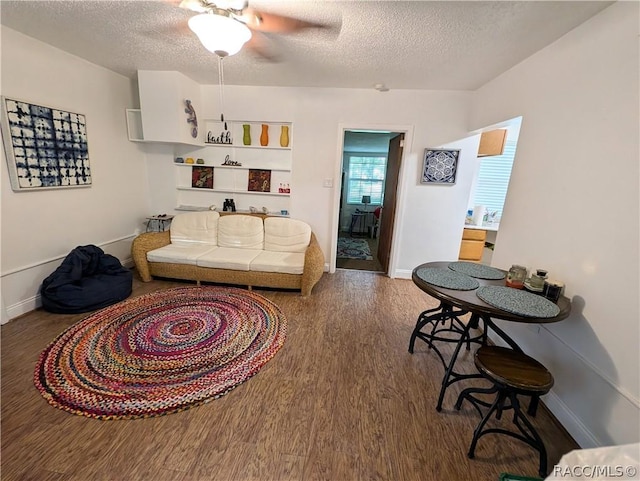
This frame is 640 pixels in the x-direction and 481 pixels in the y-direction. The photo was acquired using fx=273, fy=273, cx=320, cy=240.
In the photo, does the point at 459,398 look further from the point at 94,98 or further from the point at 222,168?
the point at 94,98

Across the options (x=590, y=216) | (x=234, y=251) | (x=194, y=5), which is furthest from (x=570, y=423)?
(x=194, y=5)

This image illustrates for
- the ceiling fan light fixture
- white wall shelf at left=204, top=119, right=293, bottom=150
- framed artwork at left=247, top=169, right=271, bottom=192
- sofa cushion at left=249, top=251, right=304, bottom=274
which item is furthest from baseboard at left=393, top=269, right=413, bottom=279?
the ceiling fan light fixture

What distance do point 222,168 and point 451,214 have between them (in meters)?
3.31

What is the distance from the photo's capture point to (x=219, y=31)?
1666 millimetres

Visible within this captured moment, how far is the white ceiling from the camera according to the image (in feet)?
5.65

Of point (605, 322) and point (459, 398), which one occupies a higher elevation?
point (605, 322)

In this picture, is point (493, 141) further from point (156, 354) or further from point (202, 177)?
point (156, 354)

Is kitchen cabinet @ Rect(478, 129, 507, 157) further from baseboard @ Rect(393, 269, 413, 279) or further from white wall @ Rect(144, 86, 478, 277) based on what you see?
baseboard @ Rect(393, 269, 413, 279)

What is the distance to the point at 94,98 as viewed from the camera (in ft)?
10.2

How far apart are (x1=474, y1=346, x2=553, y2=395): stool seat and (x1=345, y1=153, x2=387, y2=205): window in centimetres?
609

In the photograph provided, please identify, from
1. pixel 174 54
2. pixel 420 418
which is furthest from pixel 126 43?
pixel 420 418

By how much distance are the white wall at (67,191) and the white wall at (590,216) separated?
4350 mm

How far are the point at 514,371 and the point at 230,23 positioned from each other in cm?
256

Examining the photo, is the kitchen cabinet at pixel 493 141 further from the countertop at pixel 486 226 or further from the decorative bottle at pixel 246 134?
the decorative bottle at pixel 246 134
